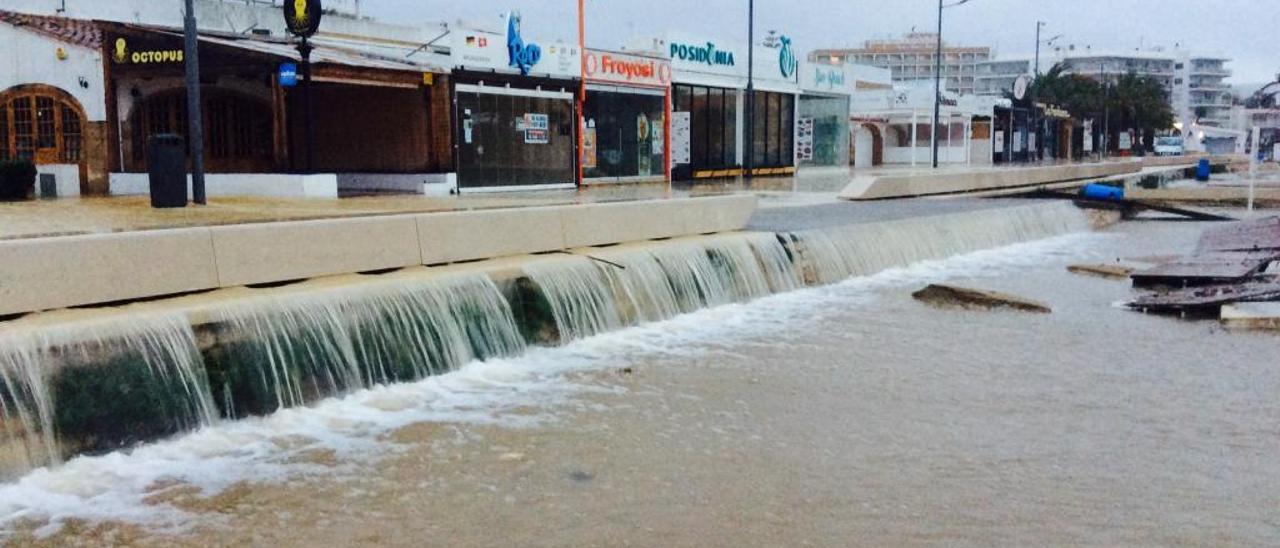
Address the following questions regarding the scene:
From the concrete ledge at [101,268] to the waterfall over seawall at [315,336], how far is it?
0.41 metres

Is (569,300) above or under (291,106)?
under

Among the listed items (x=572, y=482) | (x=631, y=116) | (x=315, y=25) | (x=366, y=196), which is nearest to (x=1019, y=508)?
(x=572, y=482)

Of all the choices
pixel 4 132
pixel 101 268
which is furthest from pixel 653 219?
pixel 4 132

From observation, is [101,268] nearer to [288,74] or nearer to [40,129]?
[288,74]

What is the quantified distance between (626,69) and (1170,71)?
167712 mm

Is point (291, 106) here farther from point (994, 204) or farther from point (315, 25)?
point (994, 204)

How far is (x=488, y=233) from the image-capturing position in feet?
41.8

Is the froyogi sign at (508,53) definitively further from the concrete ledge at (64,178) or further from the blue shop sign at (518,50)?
the concrete ledge at (64,178)

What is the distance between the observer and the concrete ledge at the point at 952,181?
2606cm

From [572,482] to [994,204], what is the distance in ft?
66.3

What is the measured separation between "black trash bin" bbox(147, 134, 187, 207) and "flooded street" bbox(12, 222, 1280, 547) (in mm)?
7726

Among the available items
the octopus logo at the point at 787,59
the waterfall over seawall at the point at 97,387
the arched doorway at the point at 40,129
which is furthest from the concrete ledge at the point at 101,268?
the octopus logo at the point at 787,59

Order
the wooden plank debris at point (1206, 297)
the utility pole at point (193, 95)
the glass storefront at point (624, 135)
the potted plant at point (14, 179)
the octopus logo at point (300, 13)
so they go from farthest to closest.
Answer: the glass storefront at point (624, 135), the potted plant at point (14, 179), the octopus logo at point (300, 13), the utility pole at point (193, 95), the wooden plank debris at point (1206, 297)

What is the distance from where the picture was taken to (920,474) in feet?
24.6
